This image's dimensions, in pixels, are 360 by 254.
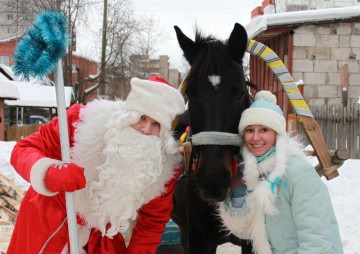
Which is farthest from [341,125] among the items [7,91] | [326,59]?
[7,91]

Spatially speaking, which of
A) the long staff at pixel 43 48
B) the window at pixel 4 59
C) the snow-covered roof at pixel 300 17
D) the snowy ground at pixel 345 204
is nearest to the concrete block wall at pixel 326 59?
the snow-covered roof at pixel 300 17

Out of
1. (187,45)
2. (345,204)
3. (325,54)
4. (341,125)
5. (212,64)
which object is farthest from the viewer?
(325,54)

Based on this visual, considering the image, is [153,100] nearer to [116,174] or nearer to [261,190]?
[116,174]

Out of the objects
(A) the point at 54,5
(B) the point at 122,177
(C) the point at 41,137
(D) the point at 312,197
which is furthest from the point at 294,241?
(A) the point at 54,5

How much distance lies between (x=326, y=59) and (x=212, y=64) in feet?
24.4

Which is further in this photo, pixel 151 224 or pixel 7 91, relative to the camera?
pixel 7 91

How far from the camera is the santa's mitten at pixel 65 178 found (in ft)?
5.95

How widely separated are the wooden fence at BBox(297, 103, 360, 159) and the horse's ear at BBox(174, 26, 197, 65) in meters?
6.06

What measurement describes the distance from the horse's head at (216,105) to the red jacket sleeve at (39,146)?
735 mm

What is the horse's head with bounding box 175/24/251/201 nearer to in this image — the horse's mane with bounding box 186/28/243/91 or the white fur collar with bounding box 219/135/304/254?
the horse's mane with bounding box 186/28/243/91

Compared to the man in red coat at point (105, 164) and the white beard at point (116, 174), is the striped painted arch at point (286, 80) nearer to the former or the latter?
the man in red coat at point (105, 164)

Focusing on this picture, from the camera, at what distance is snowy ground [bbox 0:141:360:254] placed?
4.46 m

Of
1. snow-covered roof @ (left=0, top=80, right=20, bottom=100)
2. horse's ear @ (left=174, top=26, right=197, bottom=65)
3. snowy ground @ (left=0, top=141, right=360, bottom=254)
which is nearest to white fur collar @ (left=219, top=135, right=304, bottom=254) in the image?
horse's ear @ (left=174, top=26, right=197, bottom=65)

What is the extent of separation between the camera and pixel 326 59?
8984mm
